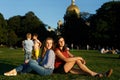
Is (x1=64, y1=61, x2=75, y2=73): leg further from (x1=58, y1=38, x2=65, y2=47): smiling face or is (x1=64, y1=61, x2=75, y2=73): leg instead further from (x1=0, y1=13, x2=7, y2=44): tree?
(x1=0, y1=13, x2=7, y2=44): tree

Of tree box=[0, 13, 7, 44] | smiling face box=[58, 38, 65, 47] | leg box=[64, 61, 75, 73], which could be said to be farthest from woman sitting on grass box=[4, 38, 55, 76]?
tree box=[0, 13, 7, 44]

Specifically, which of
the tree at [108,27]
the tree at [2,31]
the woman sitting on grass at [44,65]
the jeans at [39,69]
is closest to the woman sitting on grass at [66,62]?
the woman sitting on grass at [44,65]

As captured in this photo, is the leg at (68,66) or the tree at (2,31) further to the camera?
the tree at (2,31)

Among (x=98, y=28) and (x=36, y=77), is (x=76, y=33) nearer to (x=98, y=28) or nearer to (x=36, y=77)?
(x=98, y=28)

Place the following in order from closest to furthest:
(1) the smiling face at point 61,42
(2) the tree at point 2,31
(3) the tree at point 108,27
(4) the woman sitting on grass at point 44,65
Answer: (4) the woman sitting on grass at point 44,65, (1) the smiling face at point 61,42, (3) the tree at point 108,27, (2) the tree at point 2,31

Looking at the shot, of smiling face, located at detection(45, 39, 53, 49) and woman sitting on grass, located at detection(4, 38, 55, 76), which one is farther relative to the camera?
smiling face, located at detection(45, 39, 53, 49)

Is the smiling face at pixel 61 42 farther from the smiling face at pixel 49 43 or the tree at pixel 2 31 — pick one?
the tree at pixel 2 31

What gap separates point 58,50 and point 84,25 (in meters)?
108

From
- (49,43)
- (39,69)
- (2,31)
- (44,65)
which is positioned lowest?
(39,69)

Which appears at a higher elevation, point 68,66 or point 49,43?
point 49,43

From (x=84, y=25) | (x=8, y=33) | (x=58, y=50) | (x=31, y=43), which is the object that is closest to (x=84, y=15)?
(x=84, y=25)

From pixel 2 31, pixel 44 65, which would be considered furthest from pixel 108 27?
pixel 44 65

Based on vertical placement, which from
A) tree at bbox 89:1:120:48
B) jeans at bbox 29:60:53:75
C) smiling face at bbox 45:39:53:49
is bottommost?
jeans at bbox 29:60:53:75

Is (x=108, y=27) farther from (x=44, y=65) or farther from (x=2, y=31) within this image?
(x=44, y=65)
